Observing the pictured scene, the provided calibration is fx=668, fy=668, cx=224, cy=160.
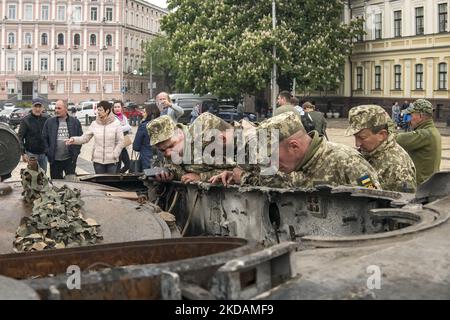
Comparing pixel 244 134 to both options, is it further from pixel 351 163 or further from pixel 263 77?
pixel 263 77

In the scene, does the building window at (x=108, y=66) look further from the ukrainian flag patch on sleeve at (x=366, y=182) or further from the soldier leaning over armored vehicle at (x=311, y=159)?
the ukrainian flag patch on sleeve at (x=366, y=182)

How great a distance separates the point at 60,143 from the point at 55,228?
5.85 metres

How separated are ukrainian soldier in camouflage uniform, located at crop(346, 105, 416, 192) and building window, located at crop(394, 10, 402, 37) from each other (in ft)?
134

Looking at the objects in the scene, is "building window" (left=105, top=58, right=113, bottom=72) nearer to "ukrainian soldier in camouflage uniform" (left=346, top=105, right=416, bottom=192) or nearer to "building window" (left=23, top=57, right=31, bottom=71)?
"building window" (left=23, top=57, right=31, bottom=71)

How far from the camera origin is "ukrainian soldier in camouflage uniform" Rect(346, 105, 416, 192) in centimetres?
504

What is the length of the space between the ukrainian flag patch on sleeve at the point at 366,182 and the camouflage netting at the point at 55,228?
5.99 feet

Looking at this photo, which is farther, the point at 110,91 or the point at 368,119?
the point at 110,91

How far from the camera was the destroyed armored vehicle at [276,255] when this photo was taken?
198cm

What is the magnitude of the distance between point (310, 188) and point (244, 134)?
1618mm

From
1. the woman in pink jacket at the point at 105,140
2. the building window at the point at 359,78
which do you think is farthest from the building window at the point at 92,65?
the woman in pink jacket at the point at 105,140

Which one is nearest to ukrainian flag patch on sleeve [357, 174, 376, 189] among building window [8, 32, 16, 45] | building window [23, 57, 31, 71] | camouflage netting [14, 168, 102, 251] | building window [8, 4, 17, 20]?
camouflage netting [14, 168, 102, 251]

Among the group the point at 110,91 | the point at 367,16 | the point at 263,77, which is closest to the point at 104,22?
the point at 110,91

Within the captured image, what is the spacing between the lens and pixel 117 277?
1.97 metres
